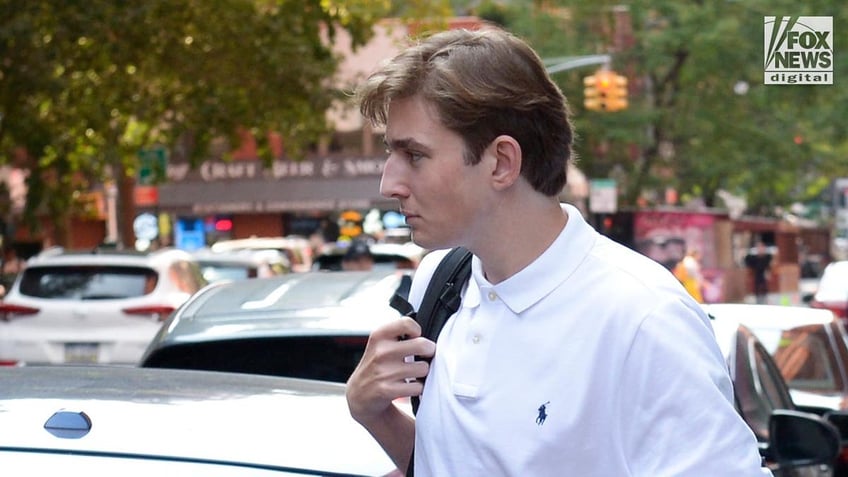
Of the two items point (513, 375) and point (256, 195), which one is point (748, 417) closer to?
point (513, 375)

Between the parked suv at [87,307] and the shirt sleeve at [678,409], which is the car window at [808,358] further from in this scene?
the parked suv at [87,307]

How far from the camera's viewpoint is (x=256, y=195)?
5709 cm

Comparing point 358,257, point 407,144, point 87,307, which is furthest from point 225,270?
point 407,144

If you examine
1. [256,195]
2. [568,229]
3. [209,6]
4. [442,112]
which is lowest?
[256,195]

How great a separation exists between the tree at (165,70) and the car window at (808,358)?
14.6 metres

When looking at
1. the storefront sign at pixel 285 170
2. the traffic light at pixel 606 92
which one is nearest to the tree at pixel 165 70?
the traffic light at pixel 606 92

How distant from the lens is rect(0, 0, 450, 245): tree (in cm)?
2270

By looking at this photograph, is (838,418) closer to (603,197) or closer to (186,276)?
(186,276)

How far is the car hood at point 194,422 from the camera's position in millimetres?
2568

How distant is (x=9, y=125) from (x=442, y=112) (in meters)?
23.4

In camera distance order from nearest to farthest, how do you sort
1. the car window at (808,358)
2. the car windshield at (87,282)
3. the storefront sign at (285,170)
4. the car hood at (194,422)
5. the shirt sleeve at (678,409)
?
1. the shirt sleeve at (678,409)
2. the car hood at (194,422)
3. the car window at (808,358)
4. the car windshield at (87,282)
5. the storefront sign at (285,170)

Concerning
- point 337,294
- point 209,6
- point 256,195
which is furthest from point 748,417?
point 256,195

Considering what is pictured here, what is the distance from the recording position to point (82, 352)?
14.6 meters

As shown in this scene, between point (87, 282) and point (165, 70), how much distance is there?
39.7 feet
